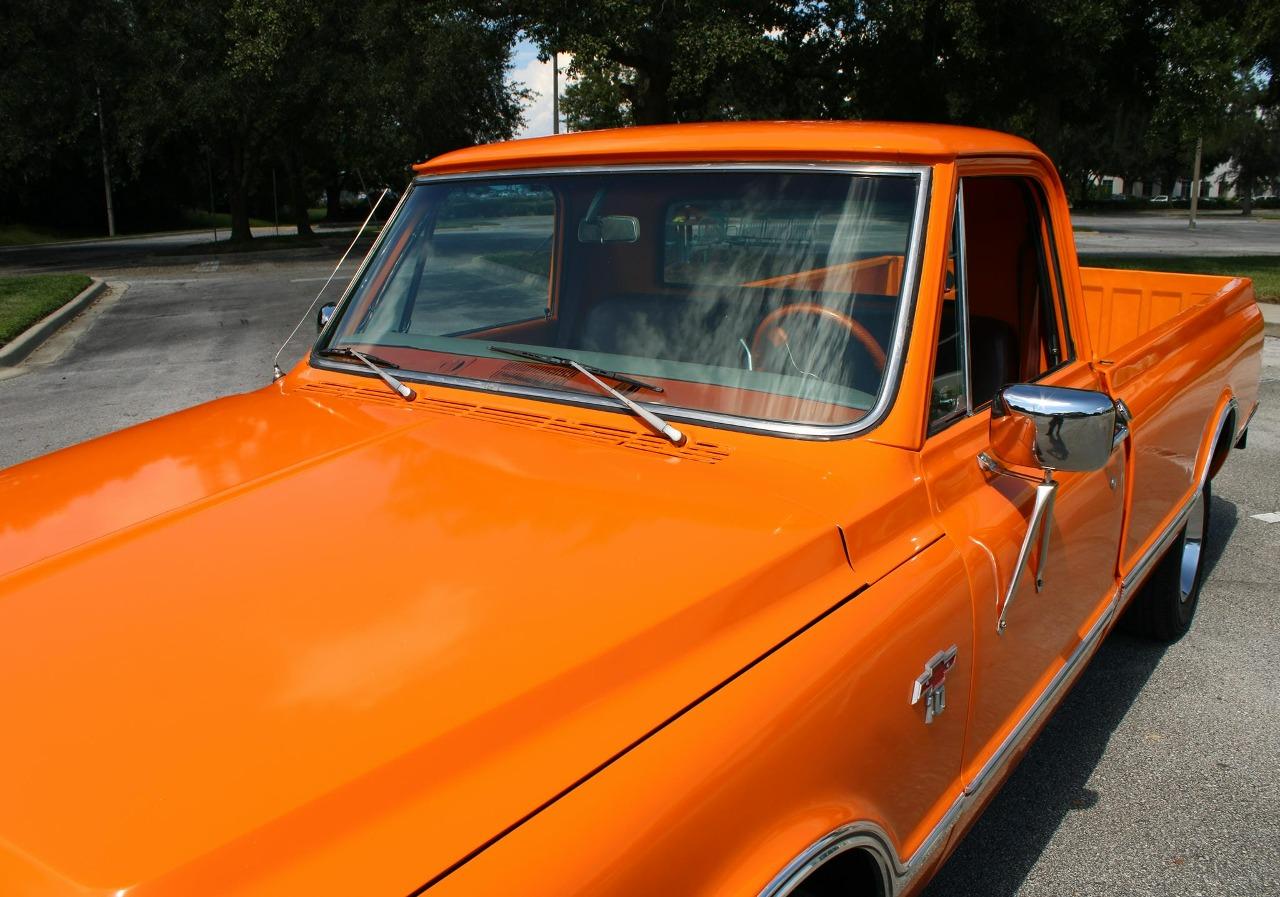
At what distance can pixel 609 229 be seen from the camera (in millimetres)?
2705

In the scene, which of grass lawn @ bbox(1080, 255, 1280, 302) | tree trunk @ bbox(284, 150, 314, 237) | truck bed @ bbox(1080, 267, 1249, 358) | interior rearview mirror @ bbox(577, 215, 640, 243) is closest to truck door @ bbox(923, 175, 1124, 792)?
interior rearview mirror @ bbox(577, 215, 640, 243)

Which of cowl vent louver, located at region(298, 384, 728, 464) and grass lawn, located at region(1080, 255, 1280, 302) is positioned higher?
cowl vent louver, located at region(298, 384, 728, 464)

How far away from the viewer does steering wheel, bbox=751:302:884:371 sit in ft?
7.16

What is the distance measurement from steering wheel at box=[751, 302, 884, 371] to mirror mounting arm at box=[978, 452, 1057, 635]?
374 millimetres

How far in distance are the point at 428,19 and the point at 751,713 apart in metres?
20.6

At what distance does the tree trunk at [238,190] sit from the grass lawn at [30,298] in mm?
8991

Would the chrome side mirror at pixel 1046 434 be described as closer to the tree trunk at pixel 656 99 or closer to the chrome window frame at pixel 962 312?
the chrome window frame at pixel 962 312

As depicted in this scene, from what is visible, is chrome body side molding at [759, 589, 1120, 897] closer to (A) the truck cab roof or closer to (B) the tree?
(A) the truck cab roof

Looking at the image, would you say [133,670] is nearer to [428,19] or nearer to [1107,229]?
[428,19]

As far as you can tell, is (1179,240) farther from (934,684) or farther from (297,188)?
(934,684)

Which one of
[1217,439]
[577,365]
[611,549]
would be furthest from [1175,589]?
[611,549]

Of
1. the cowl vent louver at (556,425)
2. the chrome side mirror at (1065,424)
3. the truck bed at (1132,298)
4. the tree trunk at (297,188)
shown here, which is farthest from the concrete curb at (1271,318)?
the tree trunk at (297,188)

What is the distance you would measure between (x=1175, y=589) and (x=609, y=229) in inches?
104

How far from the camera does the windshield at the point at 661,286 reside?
2232mm
